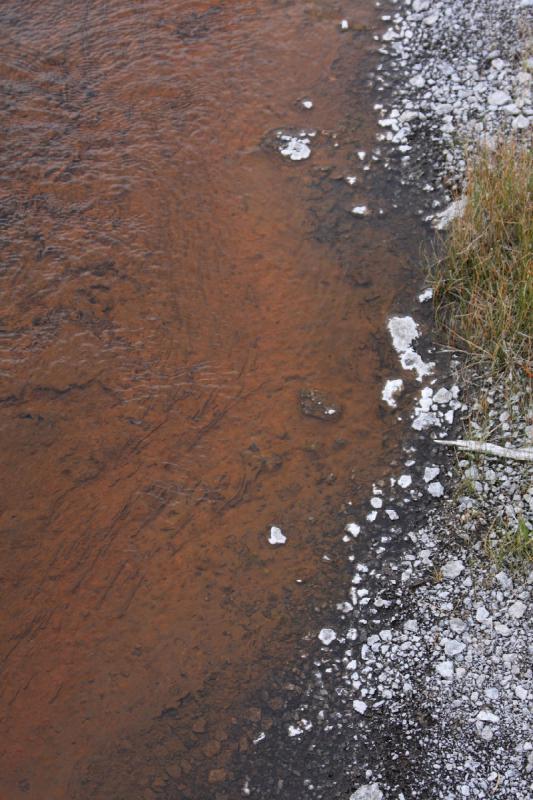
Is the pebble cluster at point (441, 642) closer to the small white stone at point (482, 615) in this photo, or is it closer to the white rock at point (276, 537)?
the small white stone at point (482, 615)

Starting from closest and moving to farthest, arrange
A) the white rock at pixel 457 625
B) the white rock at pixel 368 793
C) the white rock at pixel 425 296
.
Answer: the white rock at pixel 368 793, the white rock at pixel 457 625, the white rock at pixel 425 296

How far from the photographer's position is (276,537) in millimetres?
3678

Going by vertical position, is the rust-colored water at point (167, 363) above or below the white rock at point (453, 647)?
above

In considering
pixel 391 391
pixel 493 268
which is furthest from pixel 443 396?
pixel 493 268

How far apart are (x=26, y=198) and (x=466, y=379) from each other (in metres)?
2.70

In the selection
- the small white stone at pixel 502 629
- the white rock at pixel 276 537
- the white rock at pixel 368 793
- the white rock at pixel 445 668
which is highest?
the white rock at pixel 276 537

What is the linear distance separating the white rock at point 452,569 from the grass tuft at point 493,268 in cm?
99

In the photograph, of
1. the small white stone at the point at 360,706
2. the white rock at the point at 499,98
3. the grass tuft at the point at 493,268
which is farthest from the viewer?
the white rock at the point at 499,98

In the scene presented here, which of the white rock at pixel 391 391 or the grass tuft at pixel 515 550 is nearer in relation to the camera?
the grass tuft at pixel 515 550

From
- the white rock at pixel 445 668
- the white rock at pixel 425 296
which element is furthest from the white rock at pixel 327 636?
the white rock at pixel 425 296

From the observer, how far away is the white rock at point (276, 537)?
12.0ft

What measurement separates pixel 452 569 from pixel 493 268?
5.13 ft

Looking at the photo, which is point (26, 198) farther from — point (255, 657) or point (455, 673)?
point (455, 673)

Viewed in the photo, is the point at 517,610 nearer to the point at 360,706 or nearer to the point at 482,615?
the point at 482,615
